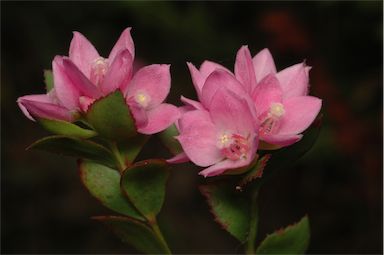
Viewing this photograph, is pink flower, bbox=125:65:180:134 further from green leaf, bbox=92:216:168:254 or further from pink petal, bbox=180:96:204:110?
green leaf, bbox=92:216:168:254

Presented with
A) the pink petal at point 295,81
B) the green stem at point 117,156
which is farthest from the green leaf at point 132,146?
the pink petal at point 295,81

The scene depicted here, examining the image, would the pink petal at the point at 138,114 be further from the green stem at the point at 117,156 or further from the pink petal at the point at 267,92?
the pink petal at the point at 267,92

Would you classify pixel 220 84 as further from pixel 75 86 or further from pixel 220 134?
pixel 75 86

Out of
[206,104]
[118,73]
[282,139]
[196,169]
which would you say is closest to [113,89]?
[118,73]

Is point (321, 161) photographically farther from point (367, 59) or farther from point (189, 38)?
point (189, 38)

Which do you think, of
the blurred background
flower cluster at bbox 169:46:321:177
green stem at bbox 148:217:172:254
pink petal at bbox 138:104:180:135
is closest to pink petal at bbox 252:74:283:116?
flower cluster at bbox 169:46:321:177

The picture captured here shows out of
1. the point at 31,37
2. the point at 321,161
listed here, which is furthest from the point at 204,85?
the point at 31,37
